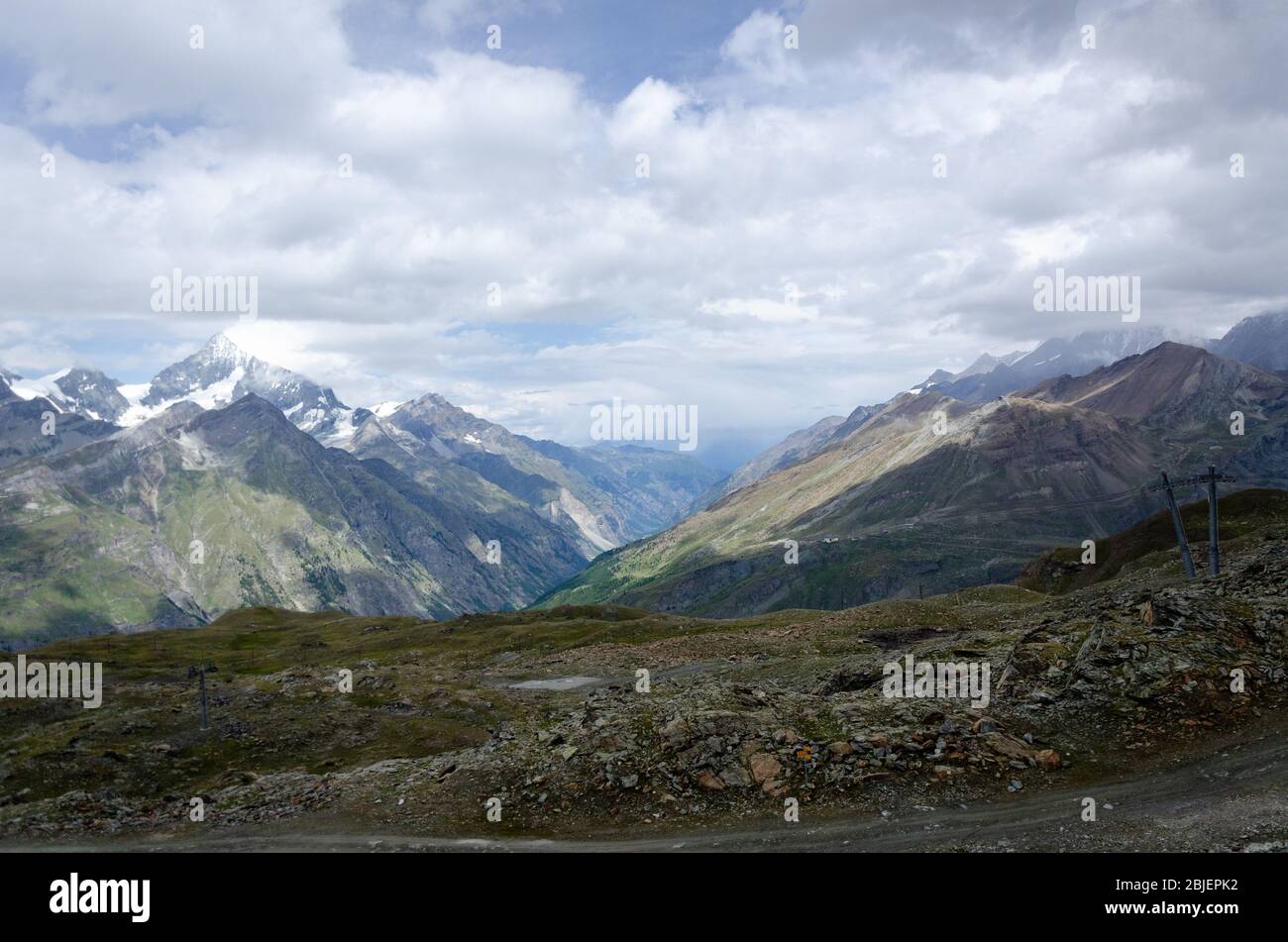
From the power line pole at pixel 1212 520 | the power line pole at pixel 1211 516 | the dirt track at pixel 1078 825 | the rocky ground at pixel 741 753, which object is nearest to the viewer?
the dirt track at pixel 1078 825

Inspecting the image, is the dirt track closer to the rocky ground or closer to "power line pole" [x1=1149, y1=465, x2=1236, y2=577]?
the rocky ground

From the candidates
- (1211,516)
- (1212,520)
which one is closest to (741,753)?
(1212,520)

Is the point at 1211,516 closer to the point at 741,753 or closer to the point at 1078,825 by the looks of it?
the point at 1078,825

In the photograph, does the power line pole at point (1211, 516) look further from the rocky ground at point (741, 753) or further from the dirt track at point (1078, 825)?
the dirt track at point (1078, 825)

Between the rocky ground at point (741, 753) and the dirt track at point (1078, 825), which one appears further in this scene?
the rocky ground at point (741, 753)

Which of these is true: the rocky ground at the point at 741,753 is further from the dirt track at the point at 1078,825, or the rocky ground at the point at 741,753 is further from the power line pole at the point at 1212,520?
the power line pole at the point at 1212,520

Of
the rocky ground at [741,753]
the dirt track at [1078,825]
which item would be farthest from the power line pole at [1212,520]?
the dirt track at [1078,825]

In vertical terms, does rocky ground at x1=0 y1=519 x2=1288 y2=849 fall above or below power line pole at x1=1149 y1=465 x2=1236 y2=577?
below

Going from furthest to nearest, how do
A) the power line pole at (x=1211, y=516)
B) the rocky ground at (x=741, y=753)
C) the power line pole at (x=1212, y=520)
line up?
the power line pole at (x=1211, y=516), the power line pole at (x=1212, y=520), the rocky ground at (x=741, y=753)

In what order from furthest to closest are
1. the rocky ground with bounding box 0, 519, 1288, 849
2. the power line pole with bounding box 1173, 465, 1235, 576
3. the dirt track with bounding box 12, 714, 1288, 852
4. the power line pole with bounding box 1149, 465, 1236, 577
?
the power line pole with bounding box 1149, 465, 1236, 577 < the power line pole with bounding box 1173, 465, 1235, 576 < the rocky ground with bounding box 0, 519, 1288, 849 < the dirt track with bounding box 12, 714, 1288, 852

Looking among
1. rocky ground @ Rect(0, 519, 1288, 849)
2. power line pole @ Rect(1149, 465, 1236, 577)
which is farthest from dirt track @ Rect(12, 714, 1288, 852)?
power line pole @ Rect(1149, 465, 1236, 577)

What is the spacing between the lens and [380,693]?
60406 millimetres

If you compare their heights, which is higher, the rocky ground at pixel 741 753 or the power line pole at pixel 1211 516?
the power line pole at pixel 1211 516

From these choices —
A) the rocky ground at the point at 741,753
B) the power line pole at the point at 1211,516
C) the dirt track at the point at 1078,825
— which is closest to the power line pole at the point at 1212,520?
the power line pole at the point at 1211,516
